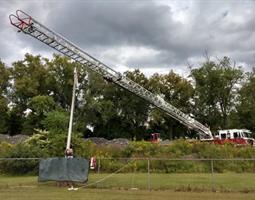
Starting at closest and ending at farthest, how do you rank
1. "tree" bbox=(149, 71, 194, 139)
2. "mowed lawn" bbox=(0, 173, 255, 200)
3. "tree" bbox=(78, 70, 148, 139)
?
"mowed lawn" bbox=(0, 173, 255, 200) → "tree" bbox=(78, 70, 148, 139) → "tree" bbox=(149, 71, 194, 139)

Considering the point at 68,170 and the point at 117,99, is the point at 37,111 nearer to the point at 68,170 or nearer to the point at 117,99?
the point at 117,99

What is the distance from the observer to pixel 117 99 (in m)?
78.6

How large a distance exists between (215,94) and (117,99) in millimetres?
17921

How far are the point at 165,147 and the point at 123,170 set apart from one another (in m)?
7.99

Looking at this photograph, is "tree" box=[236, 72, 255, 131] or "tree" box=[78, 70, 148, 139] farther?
"tree" box=[78, 70, 148, 139]

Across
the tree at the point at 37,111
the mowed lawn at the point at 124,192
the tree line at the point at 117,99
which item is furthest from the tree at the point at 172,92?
the mowed lawn at the point at 124,192

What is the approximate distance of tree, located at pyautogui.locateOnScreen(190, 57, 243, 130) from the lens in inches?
3206

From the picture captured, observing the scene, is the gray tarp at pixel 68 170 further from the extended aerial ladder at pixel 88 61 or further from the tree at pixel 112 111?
the tree at pixel 112 111

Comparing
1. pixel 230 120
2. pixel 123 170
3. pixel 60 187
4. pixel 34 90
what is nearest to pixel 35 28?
pixel 123 170

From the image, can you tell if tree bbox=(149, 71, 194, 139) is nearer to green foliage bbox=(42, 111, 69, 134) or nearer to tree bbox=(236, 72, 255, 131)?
tree bbox=(236, 72, 255, 131)

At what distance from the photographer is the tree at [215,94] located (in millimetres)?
81438

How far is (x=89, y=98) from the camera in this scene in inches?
3051

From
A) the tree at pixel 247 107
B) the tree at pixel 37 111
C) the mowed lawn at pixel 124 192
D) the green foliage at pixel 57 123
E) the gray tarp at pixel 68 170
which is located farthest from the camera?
the tree at pixel 247 107

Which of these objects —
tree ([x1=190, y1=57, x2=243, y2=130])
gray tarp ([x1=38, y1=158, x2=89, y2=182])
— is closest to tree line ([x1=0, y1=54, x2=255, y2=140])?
tree ([x1=190, y1=57, x2=243, y2=130])
